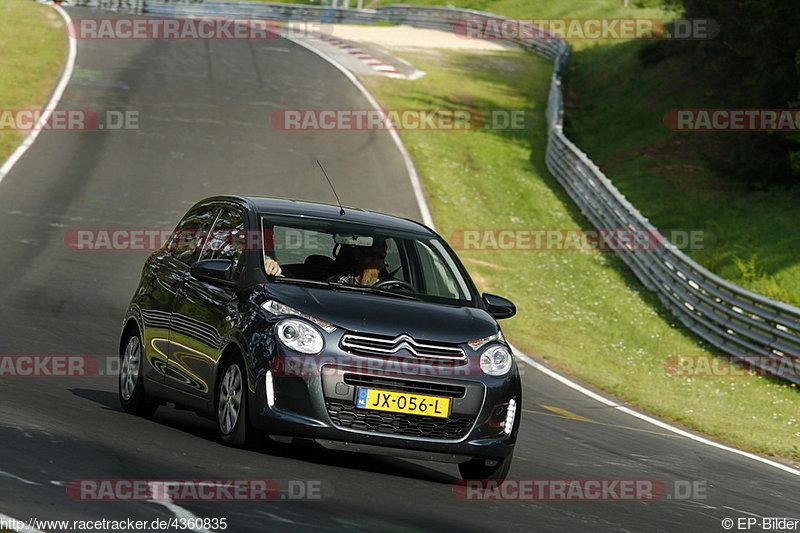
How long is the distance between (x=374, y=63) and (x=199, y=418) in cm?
3569

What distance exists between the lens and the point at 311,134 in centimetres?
3341

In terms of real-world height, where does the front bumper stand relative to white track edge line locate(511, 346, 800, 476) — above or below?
above

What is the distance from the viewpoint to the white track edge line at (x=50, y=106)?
1051 inches

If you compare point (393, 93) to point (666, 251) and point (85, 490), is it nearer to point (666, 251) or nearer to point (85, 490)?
point (666, 251)

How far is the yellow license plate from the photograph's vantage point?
8172 millimetres

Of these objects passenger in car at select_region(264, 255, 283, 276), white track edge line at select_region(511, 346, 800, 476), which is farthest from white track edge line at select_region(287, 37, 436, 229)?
passenger in car at select_region(264, 255, 283, 276)

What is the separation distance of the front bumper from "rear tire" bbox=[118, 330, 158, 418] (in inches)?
89.3

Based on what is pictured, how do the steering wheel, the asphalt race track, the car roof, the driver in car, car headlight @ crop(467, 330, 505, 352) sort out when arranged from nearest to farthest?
the asphalt race track < car headlight @ crop(467, 330, 505, 352) < the steering wheel < the driver in car < the car roof

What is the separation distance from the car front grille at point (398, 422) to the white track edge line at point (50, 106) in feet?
61.5

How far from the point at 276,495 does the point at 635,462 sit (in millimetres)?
4867

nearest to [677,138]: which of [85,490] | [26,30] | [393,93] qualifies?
[393,93]

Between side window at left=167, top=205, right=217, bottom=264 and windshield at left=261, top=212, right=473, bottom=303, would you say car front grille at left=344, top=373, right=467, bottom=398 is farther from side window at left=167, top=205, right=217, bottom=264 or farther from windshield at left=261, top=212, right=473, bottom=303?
side window at left=167, top=205, right=217, bottom=264

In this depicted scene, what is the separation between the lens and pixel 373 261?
9367 millimetres

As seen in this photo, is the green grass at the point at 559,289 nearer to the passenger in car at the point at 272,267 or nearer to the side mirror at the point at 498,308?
the side mirror at the point at 498,308
